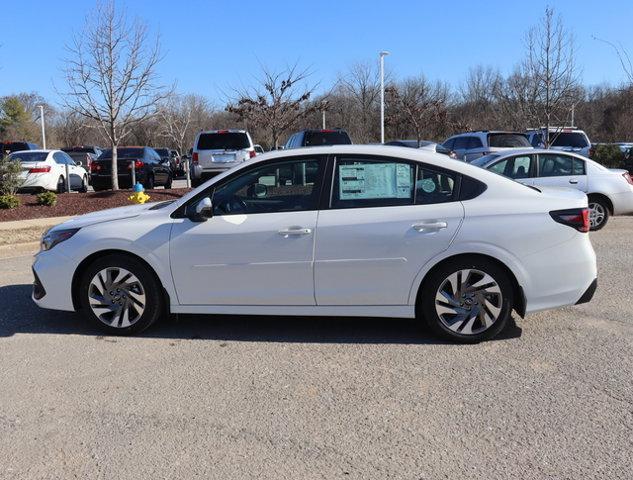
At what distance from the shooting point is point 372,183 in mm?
4871

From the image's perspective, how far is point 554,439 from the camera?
3.30 metres

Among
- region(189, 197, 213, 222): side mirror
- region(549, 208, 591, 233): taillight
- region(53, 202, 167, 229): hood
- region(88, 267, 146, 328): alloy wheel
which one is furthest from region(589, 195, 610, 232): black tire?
region(88, 267, 146, 328): alloy wheel

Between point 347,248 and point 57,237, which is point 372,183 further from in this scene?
point 57,237

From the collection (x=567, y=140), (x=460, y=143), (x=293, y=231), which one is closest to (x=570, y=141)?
(x=567, y=140)

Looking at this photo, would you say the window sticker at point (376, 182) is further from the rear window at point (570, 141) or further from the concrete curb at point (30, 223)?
the rear window at point (570, 141)

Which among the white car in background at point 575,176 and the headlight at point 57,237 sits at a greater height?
the white car in background at point 575,176

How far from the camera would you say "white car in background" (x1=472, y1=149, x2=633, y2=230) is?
10531 mm

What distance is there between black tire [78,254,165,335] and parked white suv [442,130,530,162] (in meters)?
13.4

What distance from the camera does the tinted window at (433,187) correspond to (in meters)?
4.80

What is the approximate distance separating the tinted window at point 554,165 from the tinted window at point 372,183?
6.66 m

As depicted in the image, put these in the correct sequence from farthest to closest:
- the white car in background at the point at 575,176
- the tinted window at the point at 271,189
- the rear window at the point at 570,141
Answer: the rear window at the point at 570,141, the white car in background at the point at 575,176, the tinted window at the point at 271,189

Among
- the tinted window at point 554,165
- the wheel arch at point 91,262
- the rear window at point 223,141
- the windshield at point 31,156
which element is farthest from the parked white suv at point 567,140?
the wheel arch at point 91,262

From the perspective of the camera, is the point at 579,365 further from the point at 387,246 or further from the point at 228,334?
the point at 228,334

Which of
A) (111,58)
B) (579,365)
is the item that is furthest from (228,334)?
(111,58)
